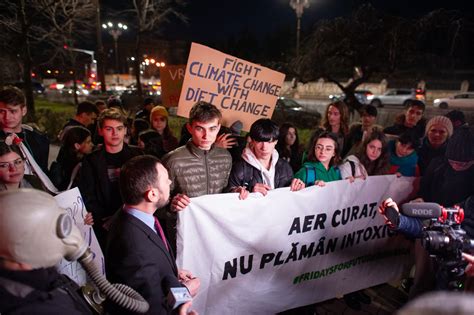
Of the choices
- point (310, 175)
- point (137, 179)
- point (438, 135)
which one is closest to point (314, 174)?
point (310, 175)

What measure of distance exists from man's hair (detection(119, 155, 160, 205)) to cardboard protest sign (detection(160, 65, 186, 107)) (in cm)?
349

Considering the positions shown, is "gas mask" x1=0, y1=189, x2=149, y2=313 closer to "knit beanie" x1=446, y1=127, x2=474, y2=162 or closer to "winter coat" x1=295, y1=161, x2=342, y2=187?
"winter coat" x1=295, y1=161, x2=342, y2=187

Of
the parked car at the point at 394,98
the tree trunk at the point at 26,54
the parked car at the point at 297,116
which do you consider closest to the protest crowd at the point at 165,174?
the parked car at the point at 297,116

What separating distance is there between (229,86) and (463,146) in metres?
2.43

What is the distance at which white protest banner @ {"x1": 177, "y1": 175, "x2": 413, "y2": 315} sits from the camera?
275 centimetres

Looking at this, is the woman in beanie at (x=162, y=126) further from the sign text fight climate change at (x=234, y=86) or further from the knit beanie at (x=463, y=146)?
the knit beanie at (x=463, y=146)

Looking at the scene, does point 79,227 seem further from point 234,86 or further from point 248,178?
point 234,86

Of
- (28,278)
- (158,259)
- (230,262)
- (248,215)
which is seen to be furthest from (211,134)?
(28,278)

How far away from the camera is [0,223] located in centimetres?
111

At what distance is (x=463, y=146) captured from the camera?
9.02 feet

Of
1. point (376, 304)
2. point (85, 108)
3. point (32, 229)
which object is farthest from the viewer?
point (85, 108)

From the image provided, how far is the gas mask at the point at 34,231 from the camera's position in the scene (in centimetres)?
112

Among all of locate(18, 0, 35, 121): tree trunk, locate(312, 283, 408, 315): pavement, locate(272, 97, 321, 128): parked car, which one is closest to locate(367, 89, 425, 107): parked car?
locate(272, 97, 321, 128): parked car

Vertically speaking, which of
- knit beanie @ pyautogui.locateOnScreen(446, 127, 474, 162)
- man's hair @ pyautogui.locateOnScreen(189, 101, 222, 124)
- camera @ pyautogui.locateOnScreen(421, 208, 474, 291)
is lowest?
camera @ pyautogui.locateOnScreen(421, 208, 474, 291)
